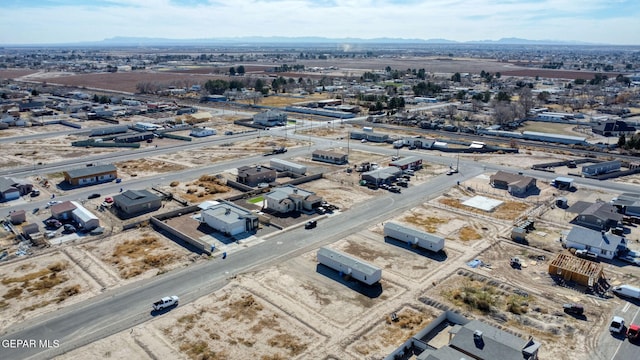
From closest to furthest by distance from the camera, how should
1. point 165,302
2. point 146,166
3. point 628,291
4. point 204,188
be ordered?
point 165,302 → point 628,291 → point 204,188 → point 146,166

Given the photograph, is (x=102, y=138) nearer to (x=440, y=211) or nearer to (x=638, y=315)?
(x=440, y=211)

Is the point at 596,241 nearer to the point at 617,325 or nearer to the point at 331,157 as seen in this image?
the point at 617,325

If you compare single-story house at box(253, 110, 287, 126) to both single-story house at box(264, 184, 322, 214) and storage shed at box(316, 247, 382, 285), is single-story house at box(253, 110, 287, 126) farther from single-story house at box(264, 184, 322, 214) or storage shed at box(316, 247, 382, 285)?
storage shed at box(316, 247, 382, 285)

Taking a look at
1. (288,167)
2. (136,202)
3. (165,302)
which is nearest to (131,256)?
(165,302)

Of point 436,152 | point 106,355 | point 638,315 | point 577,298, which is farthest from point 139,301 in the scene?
point 436,152

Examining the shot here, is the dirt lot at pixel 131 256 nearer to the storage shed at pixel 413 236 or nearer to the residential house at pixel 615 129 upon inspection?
the storage shed at pixel 413 236

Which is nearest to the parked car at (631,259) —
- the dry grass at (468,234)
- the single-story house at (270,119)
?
the dry grass at (468,234)

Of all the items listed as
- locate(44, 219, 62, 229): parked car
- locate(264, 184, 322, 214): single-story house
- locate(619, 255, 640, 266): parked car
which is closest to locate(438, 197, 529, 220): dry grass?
locate(619, 255, 640, 266): parked car
